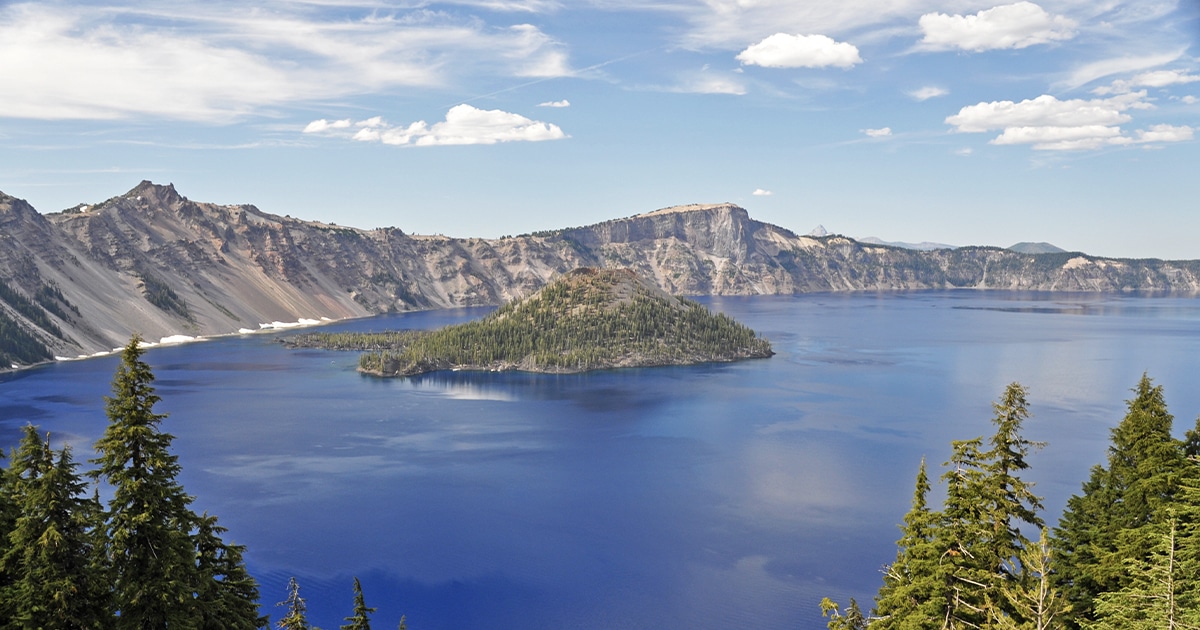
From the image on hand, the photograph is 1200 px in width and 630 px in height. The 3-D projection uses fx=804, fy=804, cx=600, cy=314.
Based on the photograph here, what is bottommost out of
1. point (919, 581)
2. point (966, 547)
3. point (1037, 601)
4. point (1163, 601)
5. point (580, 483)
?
point (580, 483)

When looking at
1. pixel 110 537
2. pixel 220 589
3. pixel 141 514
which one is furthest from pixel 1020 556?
pixel 110 537

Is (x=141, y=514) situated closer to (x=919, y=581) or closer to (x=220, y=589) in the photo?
(x=220, y=589)

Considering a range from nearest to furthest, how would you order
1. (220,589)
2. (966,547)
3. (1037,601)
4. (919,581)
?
(1037,601) < (966,547) < (919,581) < (220,589)

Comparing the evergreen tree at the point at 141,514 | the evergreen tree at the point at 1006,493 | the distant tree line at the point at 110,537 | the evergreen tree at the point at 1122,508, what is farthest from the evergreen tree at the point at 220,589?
the evergreen tree at the point at 1122,508

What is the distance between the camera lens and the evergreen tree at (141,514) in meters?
26.2

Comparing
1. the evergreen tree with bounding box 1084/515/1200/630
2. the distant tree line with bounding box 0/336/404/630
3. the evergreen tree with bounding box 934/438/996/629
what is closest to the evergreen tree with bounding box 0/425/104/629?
the distant tree line with bounding box 0/336/404/630

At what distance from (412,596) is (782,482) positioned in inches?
2252

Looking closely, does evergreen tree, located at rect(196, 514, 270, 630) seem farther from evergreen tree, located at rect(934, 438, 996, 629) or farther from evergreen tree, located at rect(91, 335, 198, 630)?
evergreen tree, located at rect(934, 438, 996, 629)

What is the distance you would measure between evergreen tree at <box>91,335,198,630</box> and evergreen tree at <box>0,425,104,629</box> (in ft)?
2.55

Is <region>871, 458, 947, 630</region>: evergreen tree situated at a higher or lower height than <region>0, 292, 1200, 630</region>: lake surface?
higher

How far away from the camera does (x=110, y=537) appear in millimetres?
27219

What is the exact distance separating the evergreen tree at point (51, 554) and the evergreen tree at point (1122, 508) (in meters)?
37.3

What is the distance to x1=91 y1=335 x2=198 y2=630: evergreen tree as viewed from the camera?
26.2 meters

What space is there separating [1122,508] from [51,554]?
44.5 meters
